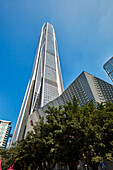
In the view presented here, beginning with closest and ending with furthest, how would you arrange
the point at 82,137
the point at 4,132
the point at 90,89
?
the point at 82,137 → the point at 90,89 → the point at 4,132

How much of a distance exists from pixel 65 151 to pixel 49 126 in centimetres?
306

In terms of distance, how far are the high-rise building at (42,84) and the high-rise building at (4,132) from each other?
1329 inches

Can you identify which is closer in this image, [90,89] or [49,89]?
[90,89]

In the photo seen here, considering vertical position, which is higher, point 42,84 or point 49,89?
point 42,84

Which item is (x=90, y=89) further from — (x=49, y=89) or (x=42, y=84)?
(x=42, y=84)

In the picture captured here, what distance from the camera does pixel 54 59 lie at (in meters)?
95.8

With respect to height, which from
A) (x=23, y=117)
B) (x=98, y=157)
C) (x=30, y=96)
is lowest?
(x=98, y=157)

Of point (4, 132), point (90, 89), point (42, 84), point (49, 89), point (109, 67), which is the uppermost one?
point (42, 84)

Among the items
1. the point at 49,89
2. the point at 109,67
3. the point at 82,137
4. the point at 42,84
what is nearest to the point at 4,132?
the point at 42,84

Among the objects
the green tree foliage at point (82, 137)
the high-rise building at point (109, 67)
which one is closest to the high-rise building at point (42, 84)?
the high-rise building at point (109, 67)

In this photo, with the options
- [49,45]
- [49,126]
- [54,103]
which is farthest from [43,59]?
[49,126]

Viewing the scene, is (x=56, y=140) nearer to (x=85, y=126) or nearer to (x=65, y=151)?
(x=65, y=151)

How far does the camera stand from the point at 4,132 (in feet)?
355

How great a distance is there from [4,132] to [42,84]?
68.6 meters
